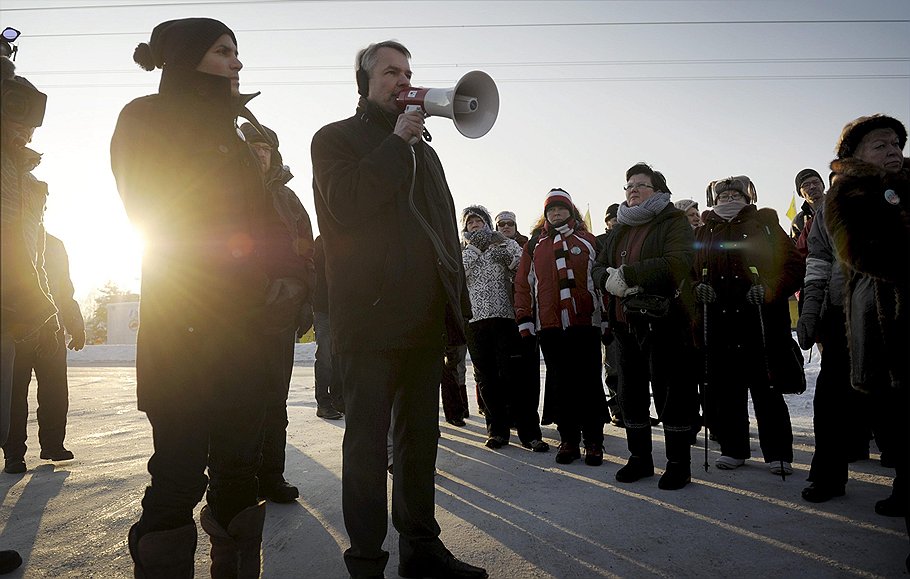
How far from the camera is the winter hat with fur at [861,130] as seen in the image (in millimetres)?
3111

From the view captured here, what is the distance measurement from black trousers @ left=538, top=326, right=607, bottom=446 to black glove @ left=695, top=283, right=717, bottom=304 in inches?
31.9

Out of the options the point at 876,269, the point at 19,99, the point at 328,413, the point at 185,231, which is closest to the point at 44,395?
the point at 328,413

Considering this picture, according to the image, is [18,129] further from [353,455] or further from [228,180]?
[353,455]

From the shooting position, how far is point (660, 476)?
4121mm

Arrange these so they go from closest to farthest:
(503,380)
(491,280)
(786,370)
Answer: (786,370)
(503,380)
(491,280)

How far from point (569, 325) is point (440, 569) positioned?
270 cm

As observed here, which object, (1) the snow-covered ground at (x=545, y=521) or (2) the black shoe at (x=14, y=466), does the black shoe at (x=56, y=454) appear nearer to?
(1) the snow-covered ground at (x=545, y=521)

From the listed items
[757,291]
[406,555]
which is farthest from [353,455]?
[757,291]

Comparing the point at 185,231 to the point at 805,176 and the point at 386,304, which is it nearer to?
the point at 386,304

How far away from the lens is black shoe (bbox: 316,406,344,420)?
7.03 m

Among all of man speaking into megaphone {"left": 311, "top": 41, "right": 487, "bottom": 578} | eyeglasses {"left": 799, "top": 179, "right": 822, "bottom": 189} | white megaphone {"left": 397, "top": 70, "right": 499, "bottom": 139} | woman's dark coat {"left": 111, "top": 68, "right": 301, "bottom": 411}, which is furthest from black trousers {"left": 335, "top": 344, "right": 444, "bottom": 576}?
eyeglasses {"left": 799, "top": 179, "right": 822, "bottom": 189}

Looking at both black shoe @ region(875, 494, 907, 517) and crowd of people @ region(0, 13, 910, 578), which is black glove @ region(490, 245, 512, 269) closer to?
crowd of people @ region(0, 13, 910, 578)

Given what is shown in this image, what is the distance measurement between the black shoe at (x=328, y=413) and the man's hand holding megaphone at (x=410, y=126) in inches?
201

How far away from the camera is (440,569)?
2414mm
